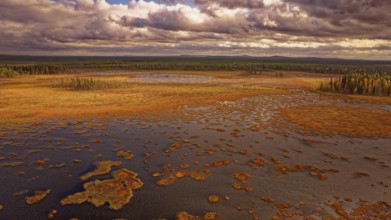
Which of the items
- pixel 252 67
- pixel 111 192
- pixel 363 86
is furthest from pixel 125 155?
pixel 252 67

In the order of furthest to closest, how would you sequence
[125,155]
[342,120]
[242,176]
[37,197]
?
[342,120] < [125,155] < [242,176] < [37,197]

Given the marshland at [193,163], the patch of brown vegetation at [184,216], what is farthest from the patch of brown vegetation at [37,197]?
the patch of brown vegetation at [184,216]

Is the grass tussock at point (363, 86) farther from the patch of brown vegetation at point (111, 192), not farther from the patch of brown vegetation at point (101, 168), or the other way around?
the patch of brown vegetation at point (111, 192)

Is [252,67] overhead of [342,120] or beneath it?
overhead

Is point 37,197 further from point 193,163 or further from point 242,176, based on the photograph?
point 242,176

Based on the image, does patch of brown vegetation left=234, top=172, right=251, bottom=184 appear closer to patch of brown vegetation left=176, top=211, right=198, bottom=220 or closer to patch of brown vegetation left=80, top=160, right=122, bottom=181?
patch of brown vegetation left=176, top=211, right=198, bottom=220

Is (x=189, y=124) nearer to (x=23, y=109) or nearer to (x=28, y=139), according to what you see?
(x=28, y=139)
